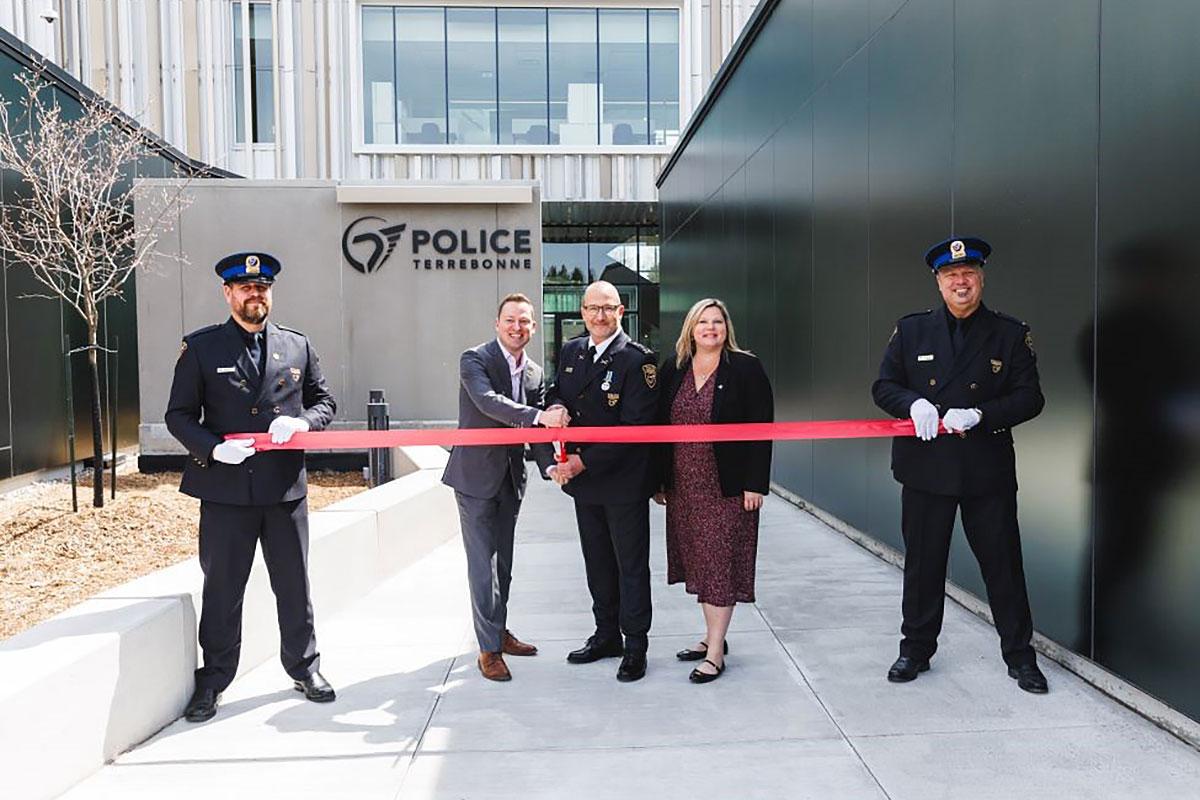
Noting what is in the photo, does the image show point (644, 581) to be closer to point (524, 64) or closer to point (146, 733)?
point (146, 733)

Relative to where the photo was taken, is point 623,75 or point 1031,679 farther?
point 623,75

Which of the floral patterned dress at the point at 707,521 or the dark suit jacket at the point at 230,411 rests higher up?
the dark suit jacket at the point at 230,411

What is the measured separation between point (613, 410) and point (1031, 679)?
7.71 feet

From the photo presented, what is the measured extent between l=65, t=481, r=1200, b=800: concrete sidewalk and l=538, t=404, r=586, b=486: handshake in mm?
1046

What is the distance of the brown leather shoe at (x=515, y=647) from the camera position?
4.91m

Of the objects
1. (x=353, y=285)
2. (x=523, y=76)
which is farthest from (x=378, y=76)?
(x=353, y=285)

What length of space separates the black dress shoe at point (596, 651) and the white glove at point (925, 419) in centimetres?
193

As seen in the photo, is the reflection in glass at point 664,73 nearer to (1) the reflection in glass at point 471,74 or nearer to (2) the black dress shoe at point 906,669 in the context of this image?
(1) the reflection in glass at point 471,74

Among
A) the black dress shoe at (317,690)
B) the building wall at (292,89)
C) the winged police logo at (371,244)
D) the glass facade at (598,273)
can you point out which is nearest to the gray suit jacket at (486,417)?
the black dress shoe at (317,690)

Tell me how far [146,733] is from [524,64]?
66.3ft

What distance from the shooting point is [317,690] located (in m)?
4.21

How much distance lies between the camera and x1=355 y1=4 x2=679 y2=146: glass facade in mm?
21422

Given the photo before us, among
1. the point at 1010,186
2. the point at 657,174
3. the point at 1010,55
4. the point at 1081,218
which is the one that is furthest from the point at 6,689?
the point at 657,174

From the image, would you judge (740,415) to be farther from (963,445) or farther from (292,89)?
(292,89)
